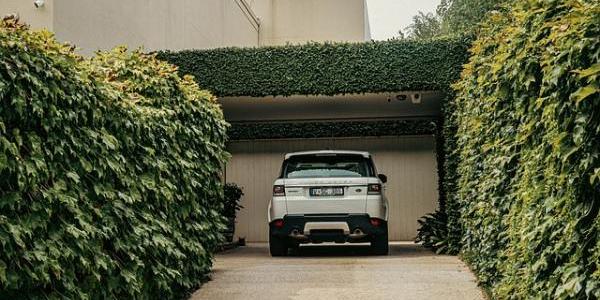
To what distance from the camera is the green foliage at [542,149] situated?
3.43m

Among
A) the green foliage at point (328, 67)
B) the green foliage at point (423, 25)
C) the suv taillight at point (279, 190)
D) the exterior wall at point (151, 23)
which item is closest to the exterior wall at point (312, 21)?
the exterior wall at point (151, 23)

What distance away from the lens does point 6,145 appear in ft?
13.0

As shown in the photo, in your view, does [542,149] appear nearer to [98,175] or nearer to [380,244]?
[98,175]

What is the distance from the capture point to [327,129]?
16484mm

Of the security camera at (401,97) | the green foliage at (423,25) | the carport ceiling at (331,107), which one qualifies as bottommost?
the carport ceiling at (331,107)

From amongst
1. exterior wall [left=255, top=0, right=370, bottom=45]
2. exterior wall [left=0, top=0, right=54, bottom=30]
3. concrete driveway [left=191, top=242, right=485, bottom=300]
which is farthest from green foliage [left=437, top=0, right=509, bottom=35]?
exterior wall [left=0, top=0, right=54, bottom=30]

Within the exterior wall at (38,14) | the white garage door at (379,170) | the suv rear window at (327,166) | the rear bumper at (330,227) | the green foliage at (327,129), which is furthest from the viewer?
the white garage door at (379,170)

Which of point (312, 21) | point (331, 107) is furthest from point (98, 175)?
point (312, 21)

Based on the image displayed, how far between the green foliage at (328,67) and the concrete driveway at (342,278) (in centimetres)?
285

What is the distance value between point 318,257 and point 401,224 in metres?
5.11

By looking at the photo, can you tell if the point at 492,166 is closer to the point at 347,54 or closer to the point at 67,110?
the point at 67,110

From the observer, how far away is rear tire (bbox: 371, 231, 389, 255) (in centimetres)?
1150

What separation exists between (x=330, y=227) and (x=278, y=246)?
115 centimetres

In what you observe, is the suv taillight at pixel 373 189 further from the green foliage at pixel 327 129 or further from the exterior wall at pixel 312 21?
the exterior wall at pixel 312 21
